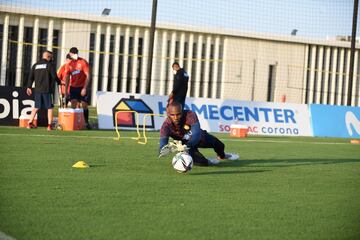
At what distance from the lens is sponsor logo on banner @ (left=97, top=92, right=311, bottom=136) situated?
21891mm

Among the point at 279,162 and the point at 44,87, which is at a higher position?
the point at 44,87

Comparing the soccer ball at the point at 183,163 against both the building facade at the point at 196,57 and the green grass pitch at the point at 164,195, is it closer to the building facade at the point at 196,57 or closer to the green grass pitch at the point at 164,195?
the green grass pitch at the point at 164,195

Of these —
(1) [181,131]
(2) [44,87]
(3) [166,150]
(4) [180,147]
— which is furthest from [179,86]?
(3) [166,150]

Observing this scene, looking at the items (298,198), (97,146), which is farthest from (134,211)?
(97,146)

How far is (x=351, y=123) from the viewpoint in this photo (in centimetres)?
2528

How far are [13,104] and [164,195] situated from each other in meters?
11.4

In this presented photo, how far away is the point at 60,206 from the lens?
8.55 m

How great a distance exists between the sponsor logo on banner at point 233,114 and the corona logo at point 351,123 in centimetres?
128

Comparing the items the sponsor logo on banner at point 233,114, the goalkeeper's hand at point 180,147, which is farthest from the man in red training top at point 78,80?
the goalkeeper's hand at point 180,147

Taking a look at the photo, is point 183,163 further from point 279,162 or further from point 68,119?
point 68,119

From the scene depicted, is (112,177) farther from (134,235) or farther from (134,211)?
(134,235)

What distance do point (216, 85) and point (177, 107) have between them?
20686 mm

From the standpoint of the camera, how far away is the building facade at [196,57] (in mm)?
29266

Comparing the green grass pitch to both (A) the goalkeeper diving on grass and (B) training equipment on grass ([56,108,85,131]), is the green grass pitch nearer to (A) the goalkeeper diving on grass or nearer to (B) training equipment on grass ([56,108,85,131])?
(A) the goalkeeper diving on grass
